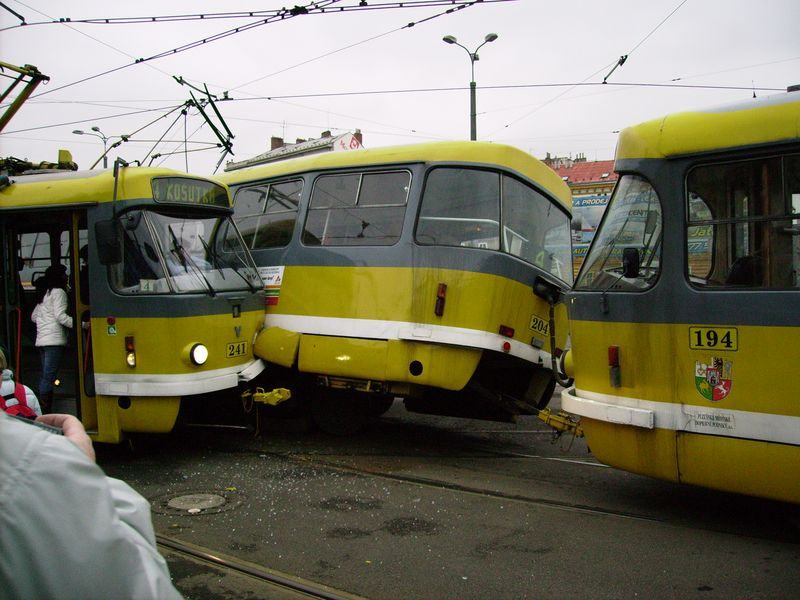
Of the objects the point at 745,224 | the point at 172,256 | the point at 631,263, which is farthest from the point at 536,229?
the point at 172,256

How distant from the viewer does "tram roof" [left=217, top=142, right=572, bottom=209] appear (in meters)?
7.60

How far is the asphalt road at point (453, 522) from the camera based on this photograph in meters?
4.51

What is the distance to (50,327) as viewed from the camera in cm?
770

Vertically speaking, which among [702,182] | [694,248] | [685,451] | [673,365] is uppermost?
[702,182]

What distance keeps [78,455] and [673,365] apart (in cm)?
473

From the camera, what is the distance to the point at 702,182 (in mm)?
5258

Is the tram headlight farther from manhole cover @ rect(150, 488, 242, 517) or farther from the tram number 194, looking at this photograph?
manhole cover @ rect(150, 488, 242, 517)

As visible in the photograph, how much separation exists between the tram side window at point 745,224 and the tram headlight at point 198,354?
15.6ft

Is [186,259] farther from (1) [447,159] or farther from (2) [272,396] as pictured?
(1) [447,159]

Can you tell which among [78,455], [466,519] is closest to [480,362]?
[466,519]

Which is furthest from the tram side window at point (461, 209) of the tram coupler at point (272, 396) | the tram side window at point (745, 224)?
the tram side window at point (745, 224)

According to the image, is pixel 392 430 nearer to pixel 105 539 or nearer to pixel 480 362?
pixel 480 362

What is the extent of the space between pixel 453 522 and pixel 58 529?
4.77m

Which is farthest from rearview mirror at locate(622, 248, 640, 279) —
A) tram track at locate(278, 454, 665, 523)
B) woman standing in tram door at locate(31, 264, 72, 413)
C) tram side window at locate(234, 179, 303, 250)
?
woman standing in tram door at locate(31, 264, 72, 413)
